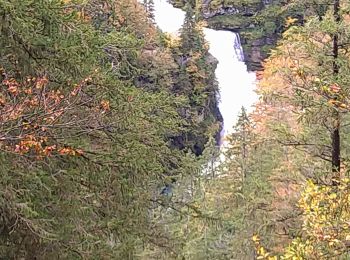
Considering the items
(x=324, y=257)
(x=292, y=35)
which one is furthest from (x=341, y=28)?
(x=324, y=257)

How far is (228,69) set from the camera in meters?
36.6

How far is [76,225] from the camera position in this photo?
525cm

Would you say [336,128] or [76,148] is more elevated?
[76,148]

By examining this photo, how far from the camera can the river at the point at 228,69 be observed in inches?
1331

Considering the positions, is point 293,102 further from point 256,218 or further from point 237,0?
point 237,0

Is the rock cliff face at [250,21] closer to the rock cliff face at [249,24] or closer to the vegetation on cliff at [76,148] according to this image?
the rock cliff face at [249,24]

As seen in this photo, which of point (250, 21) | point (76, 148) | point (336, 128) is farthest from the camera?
point (250, 21)

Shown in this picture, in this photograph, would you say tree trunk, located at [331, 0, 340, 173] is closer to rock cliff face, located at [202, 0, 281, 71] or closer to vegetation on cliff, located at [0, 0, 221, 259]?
vegetation on cliff, located at [0, 0, 221, 259]

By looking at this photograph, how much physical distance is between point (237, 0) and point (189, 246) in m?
34.1

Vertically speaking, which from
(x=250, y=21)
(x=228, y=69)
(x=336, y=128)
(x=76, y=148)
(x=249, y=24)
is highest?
(x=76, y=148)

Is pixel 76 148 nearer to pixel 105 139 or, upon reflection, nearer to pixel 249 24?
pixel 105 139

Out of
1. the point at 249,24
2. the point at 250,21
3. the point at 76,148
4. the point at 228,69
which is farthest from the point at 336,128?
the point at 250,21

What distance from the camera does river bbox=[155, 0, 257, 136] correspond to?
3381 centimetres

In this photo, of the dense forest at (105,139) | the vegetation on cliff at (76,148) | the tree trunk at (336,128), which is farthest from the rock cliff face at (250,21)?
the vegetation on cliff at (76,148)
